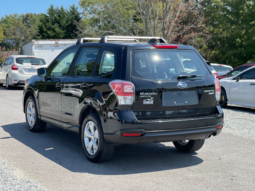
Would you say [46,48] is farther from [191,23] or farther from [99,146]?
[99,146]

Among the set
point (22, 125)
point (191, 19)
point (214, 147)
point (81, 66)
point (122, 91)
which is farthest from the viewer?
point (191, 19)

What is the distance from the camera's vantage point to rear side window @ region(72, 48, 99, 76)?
540 cm

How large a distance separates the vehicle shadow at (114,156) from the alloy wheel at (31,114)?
0.30 metres

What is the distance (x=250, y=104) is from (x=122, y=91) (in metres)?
7.46

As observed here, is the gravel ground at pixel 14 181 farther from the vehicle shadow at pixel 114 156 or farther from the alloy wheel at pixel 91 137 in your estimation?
the alloy wheel at pixel 91 137

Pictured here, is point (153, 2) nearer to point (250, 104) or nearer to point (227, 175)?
point (250, 104)

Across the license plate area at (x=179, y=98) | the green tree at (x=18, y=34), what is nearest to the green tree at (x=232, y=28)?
the license plate area at (x=179, y=98)

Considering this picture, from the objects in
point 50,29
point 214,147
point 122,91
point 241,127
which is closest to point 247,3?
point 241,127

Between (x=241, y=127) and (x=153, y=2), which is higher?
(x=153, y=2)

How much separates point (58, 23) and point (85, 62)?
48952mm

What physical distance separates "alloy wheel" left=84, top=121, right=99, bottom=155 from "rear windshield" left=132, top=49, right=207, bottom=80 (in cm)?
103

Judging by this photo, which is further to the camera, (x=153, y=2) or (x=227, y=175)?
(x=153, y=2)

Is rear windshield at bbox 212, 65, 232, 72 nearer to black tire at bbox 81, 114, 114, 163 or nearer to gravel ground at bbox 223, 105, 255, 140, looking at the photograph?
gravel ground at bbox 223, 105, 255, 140

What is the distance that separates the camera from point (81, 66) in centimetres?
567
